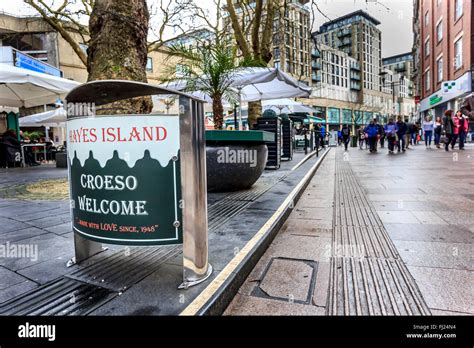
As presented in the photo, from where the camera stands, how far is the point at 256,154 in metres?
5.63

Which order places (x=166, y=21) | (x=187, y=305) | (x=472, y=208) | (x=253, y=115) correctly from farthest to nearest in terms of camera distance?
1. (x=166, y=21)
2. (x=253, y=115)
3. (x=472, y=208)
4. (x=187, y=305)

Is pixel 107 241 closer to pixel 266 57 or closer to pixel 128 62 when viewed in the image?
pixel 128 62

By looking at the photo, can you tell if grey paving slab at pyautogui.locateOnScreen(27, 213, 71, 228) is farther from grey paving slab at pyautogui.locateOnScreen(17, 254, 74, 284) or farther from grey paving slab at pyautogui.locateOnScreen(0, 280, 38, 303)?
grey paving slab at pyautogui.locateOnScreen(0, 280, 38, 303)

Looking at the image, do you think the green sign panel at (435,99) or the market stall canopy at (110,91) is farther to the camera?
the green sign panel at (435,99)

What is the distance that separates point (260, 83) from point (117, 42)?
408 centimetres

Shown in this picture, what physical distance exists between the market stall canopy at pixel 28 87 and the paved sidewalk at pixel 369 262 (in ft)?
24.9

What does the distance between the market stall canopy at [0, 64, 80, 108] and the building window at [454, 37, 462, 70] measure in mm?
26744

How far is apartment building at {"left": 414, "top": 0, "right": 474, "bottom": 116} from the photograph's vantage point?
22797 mm

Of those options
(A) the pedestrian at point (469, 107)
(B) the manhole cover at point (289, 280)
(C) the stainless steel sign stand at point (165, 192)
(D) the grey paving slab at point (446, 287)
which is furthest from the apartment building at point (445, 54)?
(C) the stainless steel sign stand at point (165, 192)

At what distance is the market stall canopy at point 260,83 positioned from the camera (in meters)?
6.63

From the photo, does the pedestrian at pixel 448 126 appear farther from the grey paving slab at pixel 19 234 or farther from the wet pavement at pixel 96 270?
the grey paving slab at pixel 19 234

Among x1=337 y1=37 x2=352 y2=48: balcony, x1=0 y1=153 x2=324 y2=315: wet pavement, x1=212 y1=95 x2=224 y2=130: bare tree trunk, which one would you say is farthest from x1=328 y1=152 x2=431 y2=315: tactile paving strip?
x1=337 y1=37 x2=352 y2=48: balcony
